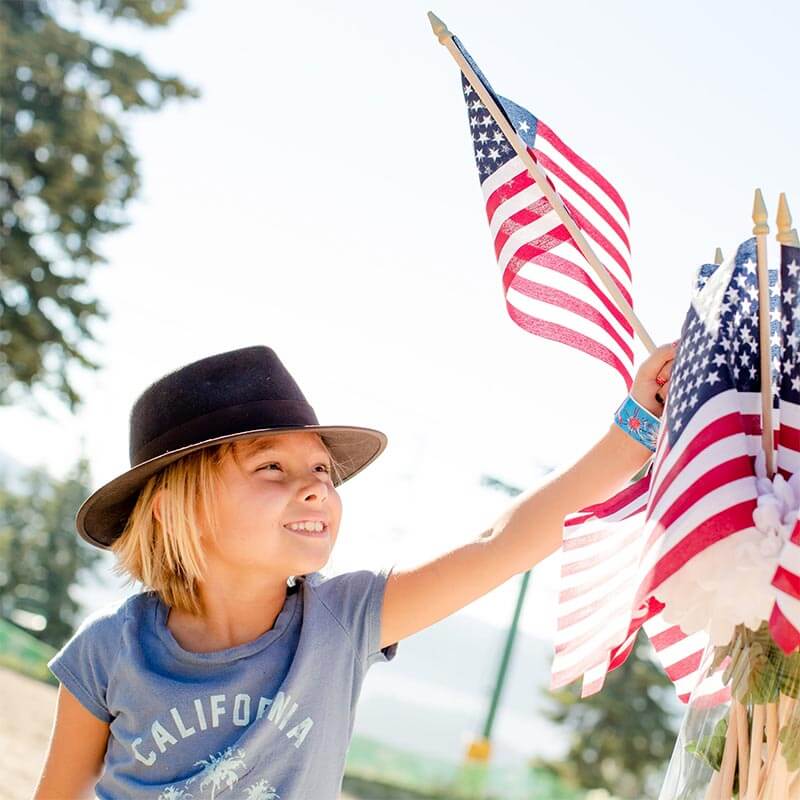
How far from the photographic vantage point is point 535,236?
8.70 ft

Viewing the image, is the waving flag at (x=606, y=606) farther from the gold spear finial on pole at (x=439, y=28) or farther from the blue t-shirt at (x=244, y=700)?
the gold spear finial on pole at (x=439, y=28)

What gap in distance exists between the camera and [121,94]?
1762cm

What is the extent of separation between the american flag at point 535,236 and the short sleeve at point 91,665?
1250mm

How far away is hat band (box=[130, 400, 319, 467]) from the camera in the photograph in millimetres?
2863

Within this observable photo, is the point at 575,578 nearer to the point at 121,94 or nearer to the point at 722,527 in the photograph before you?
the point at 722,527

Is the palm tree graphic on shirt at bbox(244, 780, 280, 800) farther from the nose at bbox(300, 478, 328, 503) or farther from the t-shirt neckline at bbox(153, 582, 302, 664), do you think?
the nose at bbox(300, 478, 328, 503)

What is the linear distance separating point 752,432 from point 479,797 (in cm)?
2112

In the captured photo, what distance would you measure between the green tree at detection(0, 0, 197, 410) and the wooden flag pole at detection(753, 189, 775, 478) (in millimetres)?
16689

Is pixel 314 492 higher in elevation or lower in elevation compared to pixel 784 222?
lower

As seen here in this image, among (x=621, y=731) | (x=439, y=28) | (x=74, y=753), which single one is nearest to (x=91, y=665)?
(x=74, y=753)

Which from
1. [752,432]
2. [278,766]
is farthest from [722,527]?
[278,766]

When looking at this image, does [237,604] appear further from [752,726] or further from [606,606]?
[752,726]

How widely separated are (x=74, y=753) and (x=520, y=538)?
1.22 metres

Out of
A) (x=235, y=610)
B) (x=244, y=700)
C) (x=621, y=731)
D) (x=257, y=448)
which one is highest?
(x=257, y=448)
